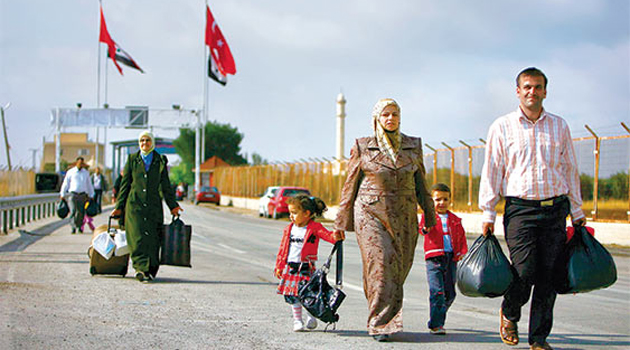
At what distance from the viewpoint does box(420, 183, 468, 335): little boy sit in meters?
6.66

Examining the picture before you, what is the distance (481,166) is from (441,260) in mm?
17720

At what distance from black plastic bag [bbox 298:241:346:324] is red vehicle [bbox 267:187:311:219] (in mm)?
25814

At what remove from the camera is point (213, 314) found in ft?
24.9

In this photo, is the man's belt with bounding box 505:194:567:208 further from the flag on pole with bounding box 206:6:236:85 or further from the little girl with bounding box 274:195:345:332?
the flag on pole with bounding box 206:6:236:85

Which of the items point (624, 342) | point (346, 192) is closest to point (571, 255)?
point (624, 342)

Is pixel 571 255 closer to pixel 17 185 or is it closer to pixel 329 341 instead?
pixel 329 341

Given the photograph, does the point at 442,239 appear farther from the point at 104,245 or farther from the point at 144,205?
the point at 104,245

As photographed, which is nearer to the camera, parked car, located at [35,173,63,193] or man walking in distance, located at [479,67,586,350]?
man walking in distance, located at [479,67,586,350]

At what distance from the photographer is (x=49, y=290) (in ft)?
29.8

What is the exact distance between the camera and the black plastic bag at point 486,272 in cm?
571

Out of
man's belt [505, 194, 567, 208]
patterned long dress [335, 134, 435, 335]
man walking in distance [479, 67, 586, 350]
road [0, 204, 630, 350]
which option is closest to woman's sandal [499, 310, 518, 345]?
road [0, 204, 630, 350]

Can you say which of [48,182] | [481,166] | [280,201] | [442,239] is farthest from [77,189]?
[48,182]

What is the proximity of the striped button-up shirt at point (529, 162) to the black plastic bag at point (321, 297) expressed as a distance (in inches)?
54.6

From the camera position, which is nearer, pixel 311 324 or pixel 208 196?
pixel 311 324
